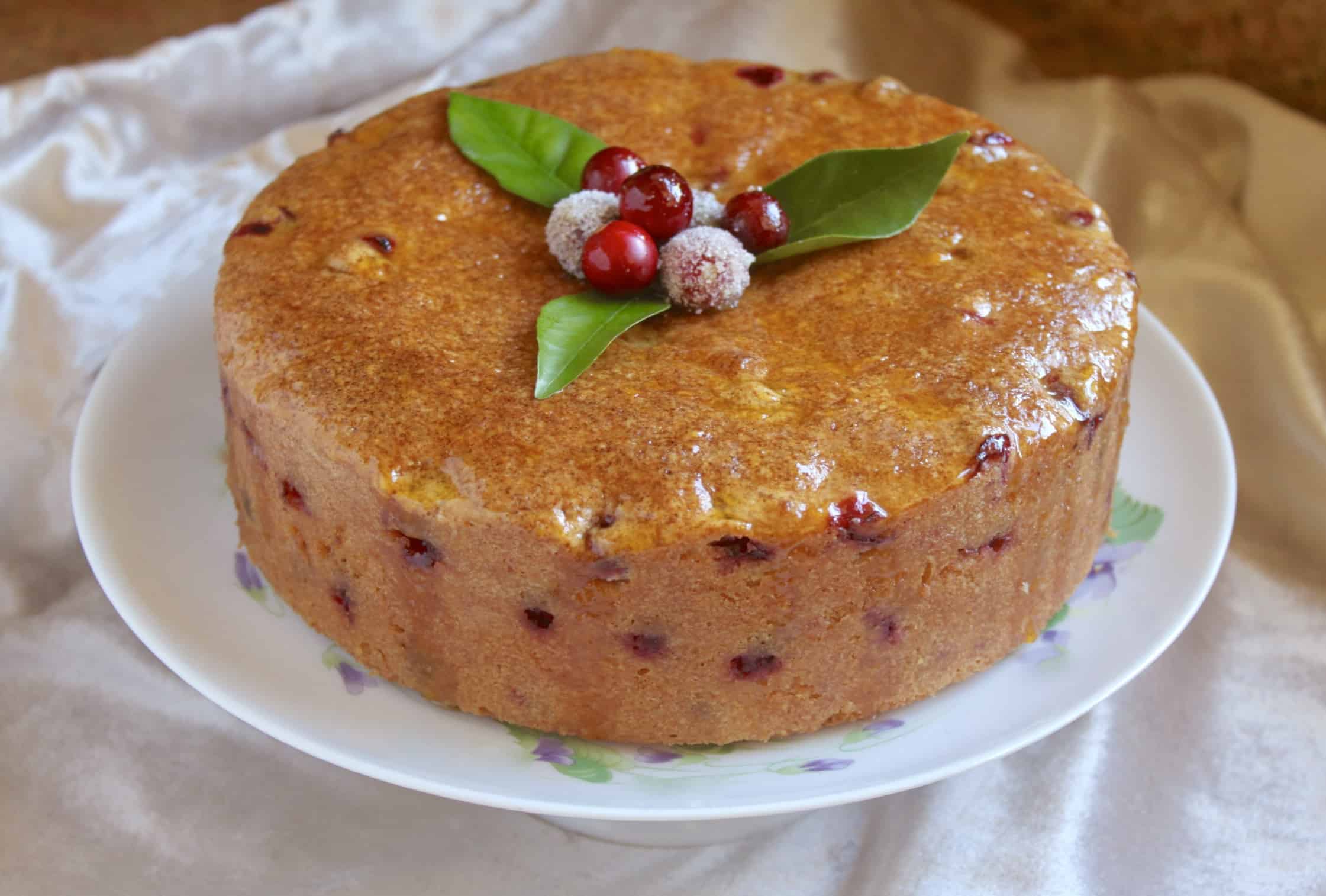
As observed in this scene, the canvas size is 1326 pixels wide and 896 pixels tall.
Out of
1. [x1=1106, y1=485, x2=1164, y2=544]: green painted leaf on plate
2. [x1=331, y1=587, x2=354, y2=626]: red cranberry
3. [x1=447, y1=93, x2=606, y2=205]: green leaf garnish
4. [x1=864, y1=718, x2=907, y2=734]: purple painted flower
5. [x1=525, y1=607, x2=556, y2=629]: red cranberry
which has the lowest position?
[x1=1106, y1=485, x2=1164, y2=544]: green painted leaf on plate

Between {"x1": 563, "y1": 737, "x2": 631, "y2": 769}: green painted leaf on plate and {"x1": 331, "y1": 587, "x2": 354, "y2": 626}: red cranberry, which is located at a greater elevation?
{"x1": 331, "y1": 587, "x2": 354, "y2": 626}: red cranberry

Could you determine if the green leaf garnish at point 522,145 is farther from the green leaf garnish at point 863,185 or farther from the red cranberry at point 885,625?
the red cranberry at point 885,625

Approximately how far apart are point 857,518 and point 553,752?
0.46 metres

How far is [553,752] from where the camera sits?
1690 millimetres

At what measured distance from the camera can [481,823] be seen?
75.5 inches

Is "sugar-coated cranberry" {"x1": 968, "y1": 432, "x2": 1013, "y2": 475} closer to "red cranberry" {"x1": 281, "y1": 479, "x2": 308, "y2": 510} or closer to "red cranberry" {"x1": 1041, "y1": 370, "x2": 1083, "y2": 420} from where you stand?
"red cranberry" {"x1": 1041, "y1": 370, "x2": 1083, "y2": 420}

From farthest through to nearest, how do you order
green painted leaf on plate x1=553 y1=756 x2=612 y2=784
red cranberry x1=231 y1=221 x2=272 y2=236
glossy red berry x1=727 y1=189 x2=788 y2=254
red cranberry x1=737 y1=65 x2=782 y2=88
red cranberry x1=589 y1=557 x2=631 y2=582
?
red cranberry x1=737 y1=65 x2=782 y2=88 → red cranberry x1=231 y1=221 x2=272 y2=236 → glossy red berry x1=727 y1=189 x2=788 y2=254 → green painted leaf on plate x1=553 y1=756 x2=612 y2=784 → red cranberry x1=589 y1=557 x2=631 y2=582

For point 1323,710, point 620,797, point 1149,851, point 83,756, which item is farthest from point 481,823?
point 1323,710

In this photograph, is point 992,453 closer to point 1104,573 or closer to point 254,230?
point 1104,573

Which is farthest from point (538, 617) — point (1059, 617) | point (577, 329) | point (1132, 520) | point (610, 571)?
point (1132, 520)

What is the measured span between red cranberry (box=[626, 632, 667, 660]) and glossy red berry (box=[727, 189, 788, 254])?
570 millimetres

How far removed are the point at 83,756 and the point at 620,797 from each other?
0.86m

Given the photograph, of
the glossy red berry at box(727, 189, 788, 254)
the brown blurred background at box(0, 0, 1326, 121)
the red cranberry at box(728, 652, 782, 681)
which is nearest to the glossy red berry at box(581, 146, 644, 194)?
the glossy red berry at box(727, 189, 788, 254)

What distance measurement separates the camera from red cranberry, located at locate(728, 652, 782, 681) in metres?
1.63
